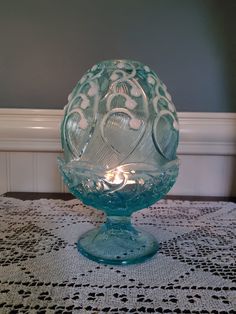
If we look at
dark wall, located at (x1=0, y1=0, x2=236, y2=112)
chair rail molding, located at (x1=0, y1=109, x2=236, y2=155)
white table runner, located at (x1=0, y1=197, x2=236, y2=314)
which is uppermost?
dark wall, located at (x1=0, y1=0, x2=236, y2=112)

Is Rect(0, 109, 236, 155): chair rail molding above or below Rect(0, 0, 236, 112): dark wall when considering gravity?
below

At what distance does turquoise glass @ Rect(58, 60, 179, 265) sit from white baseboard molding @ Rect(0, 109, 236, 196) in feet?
1.07

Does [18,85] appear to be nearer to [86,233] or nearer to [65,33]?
[65,33]

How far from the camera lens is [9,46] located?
75cm

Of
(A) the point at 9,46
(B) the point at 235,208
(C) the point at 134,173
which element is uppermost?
(A) the point at 9,46

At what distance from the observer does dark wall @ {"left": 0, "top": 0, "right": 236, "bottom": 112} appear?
0.74m

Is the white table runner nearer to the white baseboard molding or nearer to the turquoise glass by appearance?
the turquoise glass

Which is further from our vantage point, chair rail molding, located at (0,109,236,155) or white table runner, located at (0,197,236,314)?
chair rail molding, located at (0,109,236,155)

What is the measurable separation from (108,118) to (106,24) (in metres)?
0.41

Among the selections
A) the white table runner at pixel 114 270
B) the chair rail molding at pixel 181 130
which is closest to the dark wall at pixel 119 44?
the chair rail molding at pixel 181 130

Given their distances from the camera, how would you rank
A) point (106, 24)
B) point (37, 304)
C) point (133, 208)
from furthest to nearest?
point (106, 24)
point (133, 208)
point (37, 304)

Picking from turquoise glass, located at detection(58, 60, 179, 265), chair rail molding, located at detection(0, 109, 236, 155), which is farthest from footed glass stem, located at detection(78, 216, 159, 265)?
chair rail molding, located at detection(0, 109, 236, 155)

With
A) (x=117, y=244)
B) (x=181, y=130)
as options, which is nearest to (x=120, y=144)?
(x=117, y=244)

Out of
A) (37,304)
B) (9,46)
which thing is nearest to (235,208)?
(37,304)
